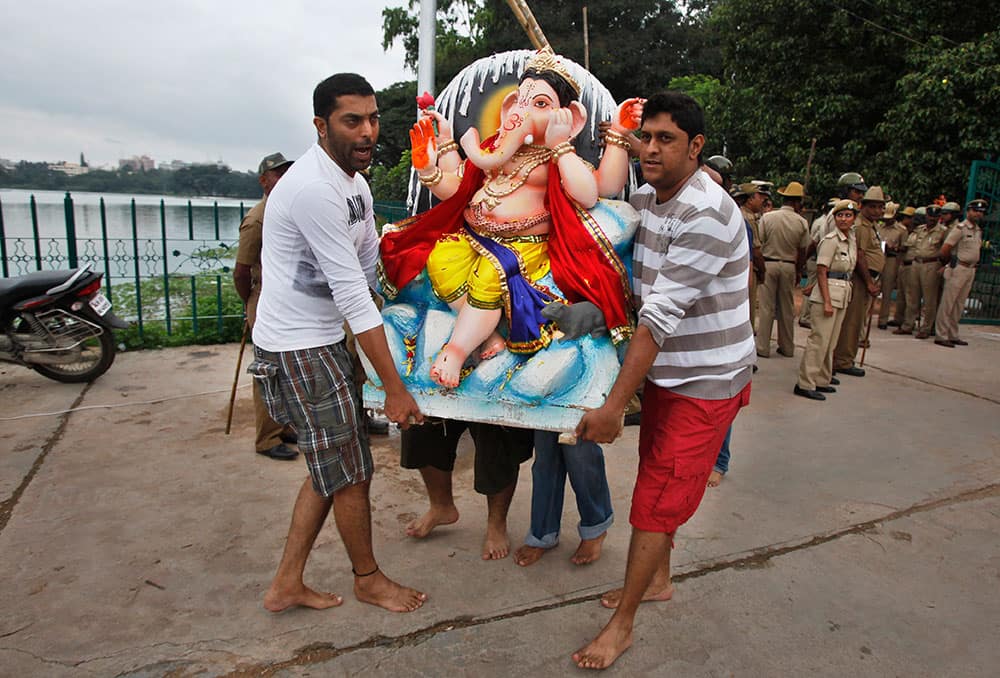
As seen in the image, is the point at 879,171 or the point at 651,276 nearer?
the point at 651,276

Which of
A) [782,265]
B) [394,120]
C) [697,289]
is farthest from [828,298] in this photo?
[394,120]

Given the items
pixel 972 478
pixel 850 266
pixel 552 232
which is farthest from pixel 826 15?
pixel 552 232

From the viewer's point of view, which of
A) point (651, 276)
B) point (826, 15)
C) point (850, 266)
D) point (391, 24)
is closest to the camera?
point (651, 276)

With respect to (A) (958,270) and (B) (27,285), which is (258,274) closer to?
(B) (27,285)

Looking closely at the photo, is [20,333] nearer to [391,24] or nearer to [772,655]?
[772,655]

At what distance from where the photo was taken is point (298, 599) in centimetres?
248

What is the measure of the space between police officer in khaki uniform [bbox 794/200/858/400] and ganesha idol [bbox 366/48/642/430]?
3.61 metres

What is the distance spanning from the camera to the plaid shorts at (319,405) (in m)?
2.29

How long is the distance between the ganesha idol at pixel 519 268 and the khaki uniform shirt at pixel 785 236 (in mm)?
4627

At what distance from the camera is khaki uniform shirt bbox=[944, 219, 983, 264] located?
7.48m

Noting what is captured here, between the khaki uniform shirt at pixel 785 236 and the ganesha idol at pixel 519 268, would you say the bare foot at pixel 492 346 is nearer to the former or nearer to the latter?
the ganesha idol at pixel 519 268

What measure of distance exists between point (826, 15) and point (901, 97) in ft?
6.66

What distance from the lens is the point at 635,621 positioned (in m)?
2.50

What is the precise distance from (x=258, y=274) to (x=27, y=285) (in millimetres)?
2320
